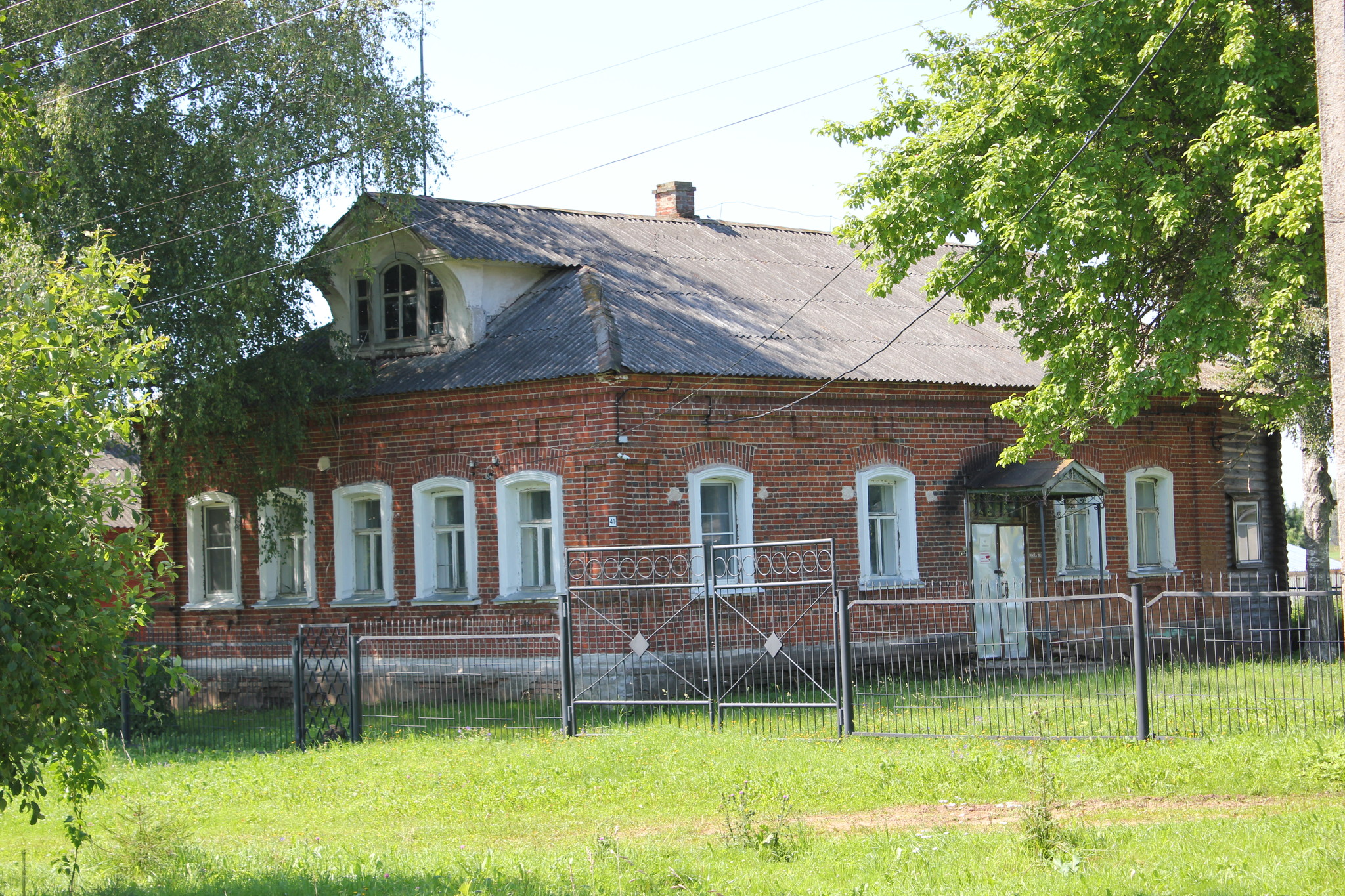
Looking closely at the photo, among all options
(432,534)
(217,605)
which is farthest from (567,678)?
(217,605)

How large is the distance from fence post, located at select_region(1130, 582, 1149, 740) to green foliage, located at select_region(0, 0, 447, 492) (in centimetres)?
1126

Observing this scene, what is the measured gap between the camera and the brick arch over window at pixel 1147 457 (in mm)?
22719

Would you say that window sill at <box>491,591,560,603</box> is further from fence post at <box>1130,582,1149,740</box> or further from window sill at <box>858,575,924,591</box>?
fence post at <box>1130,582,1149,740</box>

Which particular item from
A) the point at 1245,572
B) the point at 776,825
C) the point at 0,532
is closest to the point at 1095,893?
the point at 776,825

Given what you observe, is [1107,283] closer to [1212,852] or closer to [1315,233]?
[1315,233]

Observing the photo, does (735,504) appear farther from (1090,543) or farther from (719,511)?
(1090,543)

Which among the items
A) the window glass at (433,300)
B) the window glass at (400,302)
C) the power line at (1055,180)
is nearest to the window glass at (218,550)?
the window glass at (400,302)

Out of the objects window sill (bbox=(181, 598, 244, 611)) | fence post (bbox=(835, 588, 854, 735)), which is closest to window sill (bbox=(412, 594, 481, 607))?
window sill (bbox=(181, 598, 244, 611))

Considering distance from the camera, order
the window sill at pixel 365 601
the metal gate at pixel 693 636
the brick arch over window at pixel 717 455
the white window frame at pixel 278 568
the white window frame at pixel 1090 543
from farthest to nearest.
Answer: the white window frame at pixel 1090 543, the white window frame at pixel 278 568, the window sill at pixel 365 601, the brick arch over window at pixel 717 455, the metal gate at pixel 693 636

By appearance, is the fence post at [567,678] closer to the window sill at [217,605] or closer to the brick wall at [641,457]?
the brick wall at [641,457]

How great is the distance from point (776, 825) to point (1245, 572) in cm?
1820

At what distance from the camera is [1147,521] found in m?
23.4

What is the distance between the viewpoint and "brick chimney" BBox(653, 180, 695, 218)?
25.6m

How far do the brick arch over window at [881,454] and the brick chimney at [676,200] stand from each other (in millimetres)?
7643
